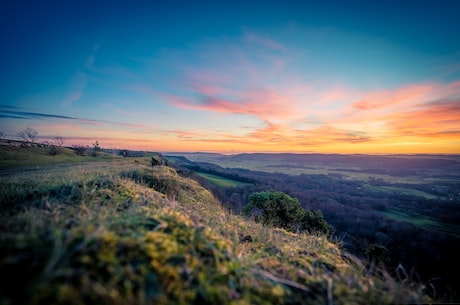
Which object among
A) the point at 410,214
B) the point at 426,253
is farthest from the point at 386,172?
the point at 426,253

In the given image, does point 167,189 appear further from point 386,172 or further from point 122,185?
point 386,172

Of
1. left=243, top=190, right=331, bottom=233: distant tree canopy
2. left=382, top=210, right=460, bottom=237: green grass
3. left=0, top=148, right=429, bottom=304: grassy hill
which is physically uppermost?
left=0, top=148, right=429, bottom=304: grassy hill

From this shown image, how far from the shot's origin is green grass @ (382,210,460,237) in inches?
2280

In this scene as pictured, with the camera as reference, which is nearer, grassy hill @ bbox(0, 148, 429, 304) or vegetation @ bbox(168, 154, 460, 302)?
grassy hill @ bbox(0, 148, 429, 304)

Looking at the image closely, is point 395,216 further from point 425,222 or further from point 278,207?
point 278,207

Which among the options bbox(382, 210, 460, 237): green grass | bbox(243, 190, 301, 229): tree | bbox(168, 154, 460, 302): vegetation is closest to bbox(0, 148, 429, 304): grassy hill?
bbox(168, 154, 460, 302): vegetation

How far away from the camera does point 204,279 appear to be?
2.08 metres

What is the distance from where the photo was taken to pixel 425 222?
63.1m

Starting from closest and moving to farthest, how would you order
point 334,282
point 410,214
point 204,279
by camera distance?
point 204,279, point 334,282, point 410,214

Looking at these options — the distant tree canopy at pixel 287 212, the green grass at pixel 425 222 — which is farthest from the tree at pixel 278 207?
the green grass at pixel 425 222

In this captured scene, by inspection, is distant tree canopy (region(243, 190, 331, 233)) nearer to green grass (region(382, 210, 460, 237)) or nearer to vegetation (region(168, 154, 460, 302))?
vegetation (region(168, 154, 460, 302))

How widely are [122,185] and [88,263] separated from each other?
13.7ft

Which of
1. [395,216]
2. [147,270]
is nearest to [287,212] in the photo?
[147,270]

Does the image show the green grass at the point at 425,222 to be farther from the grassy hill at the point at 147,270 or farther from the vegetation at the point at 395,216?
the grassy hill at the point at 147,270
